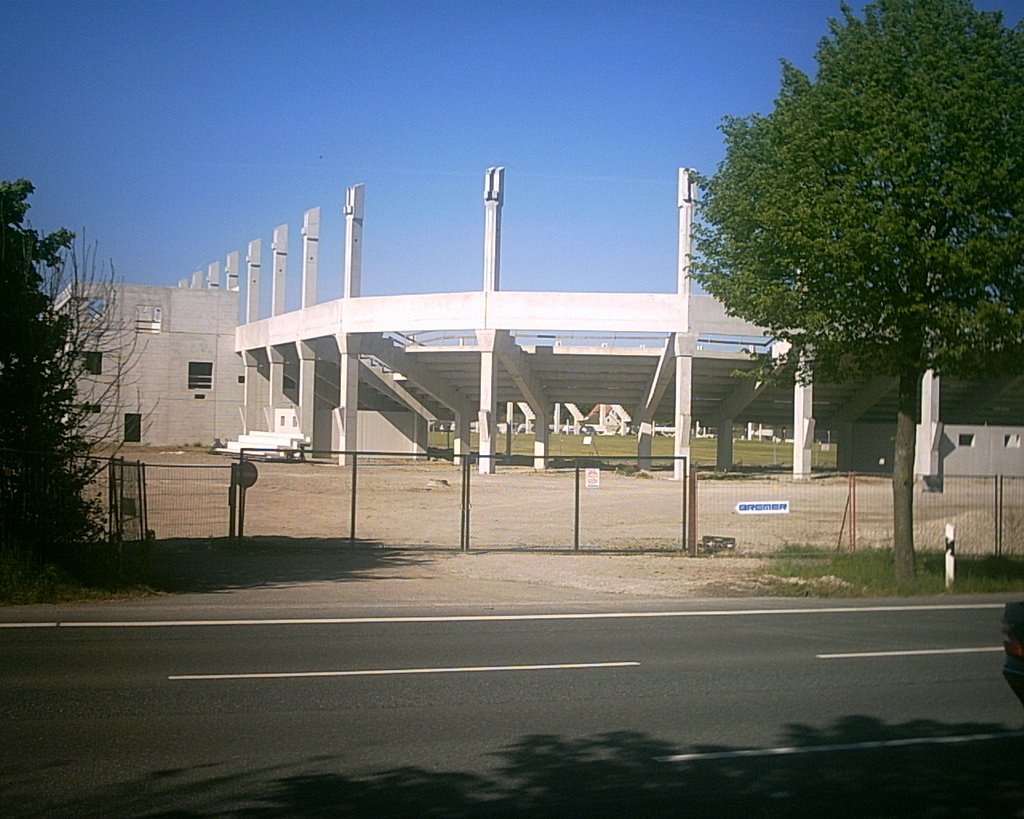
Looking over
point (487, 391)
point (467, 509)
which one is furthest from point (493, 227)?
point (467, 509)

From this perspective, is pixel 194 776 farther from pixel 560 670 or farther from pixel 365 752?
pixel 560 670

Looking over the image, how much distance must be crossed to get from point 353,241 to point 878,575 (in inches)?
1622

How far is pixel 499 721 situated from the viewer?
857 centimetres

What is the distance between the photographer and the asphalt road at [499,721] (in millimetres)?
6633

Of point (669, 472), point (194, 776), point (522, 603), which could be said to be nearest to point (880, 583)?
point (522, 603)

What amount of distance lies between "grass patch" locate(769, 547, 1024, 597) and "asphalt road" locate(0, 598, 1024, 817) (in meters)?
4.56

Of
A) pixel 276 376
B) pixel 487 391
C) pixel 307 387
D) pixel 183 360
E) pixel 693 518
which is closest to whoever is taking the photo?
pixel 693 518

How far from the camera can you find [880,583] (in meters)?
18.8

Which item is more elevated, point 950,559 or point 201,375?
point 201,375

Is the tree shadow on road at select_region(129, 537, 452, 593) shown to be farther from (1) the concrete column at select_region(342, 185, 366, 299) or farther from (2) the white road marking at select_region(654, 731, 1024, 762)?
(1) the concrete column at select_region(342, 185, 366, 299)

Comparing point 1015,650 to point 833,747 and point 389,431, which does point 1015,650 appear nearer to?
point 833,747

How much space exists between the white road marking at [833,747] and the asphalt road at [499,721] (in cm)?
3

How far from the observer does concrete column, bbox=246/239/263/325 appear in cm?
7100

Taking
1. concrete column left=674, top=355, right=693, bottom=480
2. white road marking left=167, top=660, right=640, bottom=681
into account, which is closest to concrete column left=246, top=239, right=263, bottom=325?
concrete column left=674, top=355, right=693, bottom=480
